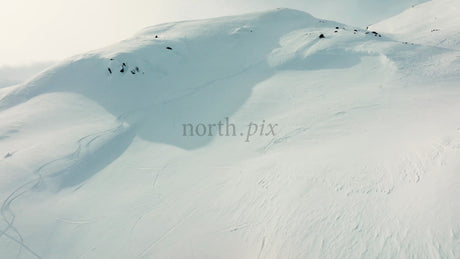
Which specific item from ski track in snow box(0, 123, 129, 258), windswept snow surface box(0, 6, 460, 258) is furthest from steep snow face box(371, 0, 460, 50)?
ski track in snow box(0, 123, 129, 258)

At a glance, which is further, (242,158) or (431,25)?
(431,25)

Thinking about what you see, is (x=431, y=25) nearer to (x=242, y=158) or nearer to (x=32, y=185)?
(x=242, y=158)

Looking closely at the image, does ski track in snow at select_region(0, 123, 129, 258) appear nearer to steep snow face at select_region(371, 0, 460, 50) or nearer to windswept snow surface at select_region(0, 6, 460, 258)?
windswept snow surface at select_region(0, 6, 460, 258)

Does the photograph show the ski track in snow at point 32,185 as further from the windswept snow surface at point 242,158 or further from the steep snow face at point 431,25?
the steep snow face at point 431,25

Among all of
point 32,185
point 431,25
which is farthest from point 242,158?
point 431,25

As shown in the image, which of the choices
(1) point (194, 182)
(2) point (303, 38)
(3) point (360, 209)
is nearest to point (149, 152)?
(1) point (194, 182)

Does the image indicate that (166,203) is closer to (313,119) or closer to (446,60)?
(313,119)
